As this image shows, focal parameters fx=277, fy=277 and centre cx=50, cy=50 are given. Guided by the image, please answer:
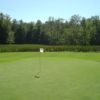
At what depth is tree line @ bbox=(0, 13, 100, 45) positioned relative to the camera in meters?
51.4

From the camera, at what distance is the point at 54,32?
6284 cm

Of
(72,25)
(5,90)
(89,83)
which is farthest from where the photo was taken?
(72,25)

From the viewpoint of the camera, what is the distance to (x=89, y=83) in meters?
8.44

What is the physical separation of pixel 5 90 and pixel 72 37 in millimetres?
44607

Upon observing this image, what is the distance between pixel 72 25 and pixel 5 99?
4914 centimetres

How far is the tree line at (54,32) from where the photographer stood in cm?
5139

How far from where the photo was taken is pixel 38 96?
6.63 m

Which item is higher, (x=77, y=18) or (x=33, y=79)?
(x=77, y=18)

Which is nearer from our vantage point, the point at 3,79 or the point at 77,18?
the point at 3,79

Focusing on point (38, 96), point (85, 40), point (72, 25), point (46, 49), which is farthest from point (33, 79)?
point (72, 25)

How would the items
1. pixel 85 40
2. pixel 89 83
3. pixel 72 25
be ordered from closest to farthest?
pixel 89 83 → pixel 85 40 → pixel 72 25

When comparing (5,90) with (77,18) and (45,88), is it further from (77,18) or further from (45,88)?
(77,18)

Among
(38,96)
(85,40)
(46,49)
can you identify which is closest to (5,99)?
(38,96)

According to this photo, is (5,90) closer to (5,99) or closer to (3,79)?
(5,99)
